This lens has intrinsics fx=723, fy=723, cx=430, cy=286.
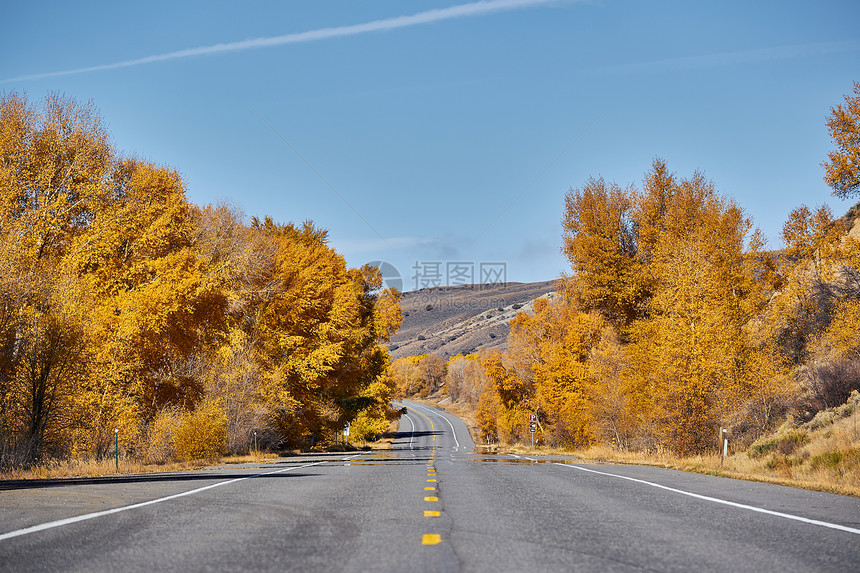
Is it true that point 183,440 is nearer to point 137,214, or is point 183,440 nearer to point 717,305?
point 137,214

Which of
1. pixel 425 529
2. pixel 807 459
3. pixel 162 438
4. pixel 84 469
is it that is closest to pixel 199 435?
pixel 162 438

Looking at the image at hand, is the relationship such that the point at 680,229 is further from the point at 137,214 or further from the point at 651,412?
the point at 137,214

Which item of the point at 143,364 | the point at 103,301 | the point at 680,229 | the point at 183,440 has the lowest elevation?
the point at 183,440

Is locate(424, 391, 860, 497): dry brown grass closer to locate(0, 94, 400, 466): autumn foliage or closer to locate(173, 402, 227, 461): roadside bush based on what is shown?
locate(173, 402, 227, 461): roadside bush

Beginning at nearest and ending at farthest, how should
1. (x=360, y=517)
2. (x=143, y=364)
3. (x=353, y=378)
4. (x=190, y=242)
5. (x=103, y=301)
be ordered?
(x=360, y=517) → (x=103, y=301) → (x=143, y=364) → (x=190, y=242) → (x=353, y=378)

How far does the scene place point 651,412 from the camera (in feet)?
101

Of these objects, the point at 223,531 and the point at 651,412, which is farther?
the point at 651,412

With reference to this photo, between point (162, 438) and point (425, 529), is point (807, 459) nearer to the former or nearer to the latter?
point (425, 529)

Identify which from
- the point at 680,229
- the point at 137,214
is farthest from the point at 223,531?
the point at 680,229

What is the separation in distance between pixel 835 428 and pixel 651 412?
9396 mm

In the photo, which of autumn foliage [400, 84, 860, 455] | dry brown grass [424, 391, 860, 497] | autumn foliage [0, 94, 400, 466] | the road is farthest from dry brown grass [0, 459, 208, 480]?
autumn foliage [400, 84, 860, 455]

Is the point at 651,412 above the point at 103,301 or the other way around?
the other way around

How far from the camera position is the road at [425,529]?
552cm

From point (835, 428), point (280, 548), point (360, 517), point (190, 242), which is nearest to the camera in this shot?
point (280, 548)
